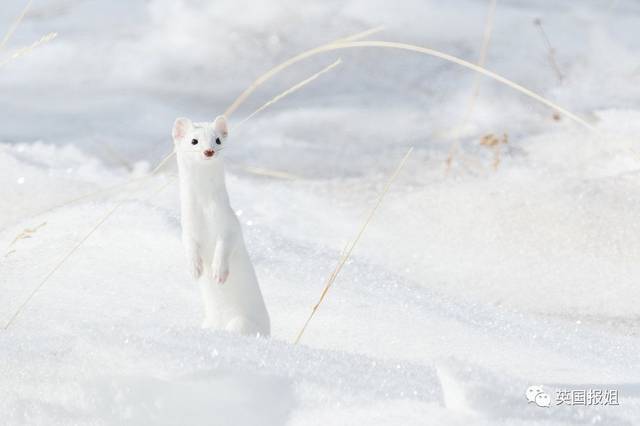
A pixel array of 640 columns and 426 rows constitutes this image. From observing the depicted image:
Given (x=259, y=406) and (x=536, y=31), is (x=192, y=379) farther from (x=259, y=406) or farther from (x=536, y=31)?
(x=536, y=31)

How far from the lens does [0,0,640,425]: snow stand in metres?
1.65

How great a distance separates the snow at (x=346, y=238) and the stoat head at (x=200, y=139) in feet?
1.02

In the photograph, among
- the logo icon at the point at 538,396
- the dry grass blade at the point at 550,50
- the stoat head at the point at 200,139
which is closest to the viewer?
the logo icon at the point at 538,396

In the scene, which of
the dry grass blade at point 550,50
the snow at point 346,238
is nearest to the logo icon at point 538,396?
the snow at point 346,238

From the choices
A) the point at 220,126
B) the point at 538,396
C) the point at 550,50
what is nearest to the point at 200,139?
the point at 220,126

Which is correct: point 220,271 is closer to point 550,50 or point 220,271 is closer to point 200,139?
point 200,139

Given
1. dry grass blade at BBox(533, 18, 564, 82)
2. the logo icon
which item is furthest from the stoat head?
dry grass blade at BBox(533, 18, 564, 82)

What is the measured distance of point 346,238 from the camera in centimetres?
330

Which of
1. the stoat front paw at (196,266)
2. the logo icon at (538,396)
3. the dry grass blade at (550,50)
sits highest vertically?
the logo icon at (538,396)

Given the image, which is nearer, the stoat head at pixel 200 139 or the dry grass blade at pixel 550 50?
the stoat head at pixel 200 139

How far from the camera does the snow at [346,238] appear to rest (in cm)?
165

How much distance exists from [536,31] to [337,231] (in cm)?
213

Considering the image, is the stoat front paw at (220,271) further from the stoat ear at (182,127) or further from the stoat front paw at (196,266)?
the stoat ear at (182,127)

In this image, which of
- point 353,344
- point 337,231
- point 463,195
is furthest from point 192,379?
point 463,195
